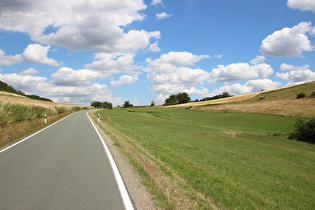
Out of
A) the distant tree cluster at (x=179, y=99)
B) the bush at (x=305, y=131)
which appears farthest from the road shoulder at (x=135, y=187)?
the distant tree cluster at (x=179, y=99)

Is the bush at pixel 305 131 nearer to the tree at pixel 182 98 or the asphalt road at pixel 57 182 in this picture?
the asphalt road at pixel 57 182

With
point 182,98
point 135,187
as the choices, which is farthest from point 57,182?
point 182,98

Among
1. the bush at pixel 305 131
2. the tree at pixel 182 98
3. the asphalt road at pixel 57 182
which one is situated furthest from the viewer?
the tree at pixel 182 98

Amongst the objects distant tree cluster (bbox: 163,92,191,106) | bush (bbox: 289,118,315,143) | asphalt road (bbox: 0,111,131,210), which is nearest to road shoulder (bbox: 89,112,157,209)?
asphalt road (bbox: 0,111,131,210)

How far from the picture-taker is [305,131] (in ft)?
78.5

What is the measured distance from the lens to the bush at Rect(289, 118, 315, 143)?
2327cm

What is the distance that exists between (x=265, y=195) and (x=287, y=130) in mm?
→ 27163

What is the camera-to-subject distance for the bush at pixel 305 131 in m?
23.3

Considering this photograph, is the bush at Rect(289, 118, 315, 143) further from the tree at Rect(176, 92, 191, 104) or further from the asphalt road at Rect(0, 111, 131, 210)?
the tree at Rect(176, 92, 191, 104)

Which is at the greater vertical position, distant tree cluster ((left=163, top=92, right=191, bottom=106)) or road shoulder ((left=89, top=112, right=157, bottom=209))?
distant tree cluster ((left=163, top=92, right=191, bottom=106))

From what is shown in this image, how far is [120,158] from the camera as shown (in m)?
8.87

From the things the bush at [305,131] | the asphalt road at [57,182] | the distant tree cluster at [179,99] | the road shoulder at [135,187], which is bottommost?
the bush at [305,131]

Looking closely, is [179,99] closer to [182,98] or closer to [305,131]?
[182,98]

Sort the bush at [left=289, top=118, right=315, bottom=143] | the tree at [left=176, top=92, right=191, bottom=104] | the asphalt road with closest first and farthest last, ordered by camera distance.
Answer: the asphalt road → the bush at [left=289, top=118, right=315, bottom=143] → the tree at [left=176, top=92, right=191, bottom=104]
